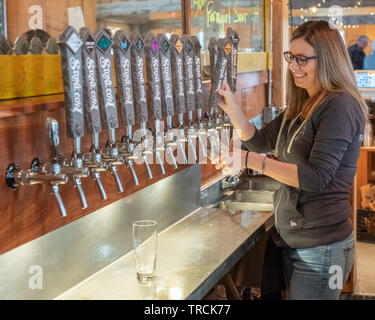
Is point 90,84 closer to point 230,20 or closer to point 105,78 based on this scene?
point 105,78

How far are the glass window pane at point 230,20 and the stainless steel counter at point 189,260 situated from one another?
1052 mm

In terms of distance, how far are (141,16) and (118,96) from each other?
0.77 metres

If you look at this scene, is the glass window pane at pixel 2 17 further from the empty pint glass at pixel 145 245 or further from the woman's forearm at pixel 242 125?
the woman's forearm at pixel 242 125

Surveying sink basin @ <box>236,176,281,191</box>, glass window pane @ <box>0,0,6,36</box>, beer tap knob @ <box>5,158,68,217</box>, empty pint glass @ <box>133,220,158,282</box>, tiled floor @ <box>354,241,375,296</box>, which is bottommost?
tiled floor @ <box>354,241,375,296</box>

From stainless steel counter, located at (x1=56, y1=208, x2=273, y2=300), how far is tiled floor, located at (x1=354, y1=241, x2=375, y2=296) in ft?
5.81

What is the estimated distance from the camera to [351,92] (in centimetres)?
221

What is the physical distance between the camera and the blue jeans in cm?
226

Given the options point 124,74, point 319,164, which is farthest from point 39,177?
point 319,164

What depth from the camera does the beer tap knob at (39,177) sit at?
65.8 inches

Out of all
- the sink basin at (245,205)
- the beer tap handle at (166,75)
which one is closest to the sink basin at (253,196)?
the sink basin at (245,205)

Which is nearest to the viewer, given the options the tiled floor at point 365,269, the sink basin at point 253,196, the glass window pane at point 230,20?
the glass window pane at point 230,20

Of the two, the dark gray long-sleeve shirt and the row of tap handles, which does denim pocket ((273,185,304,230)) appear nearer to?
the dark gray long-sleeve shirt

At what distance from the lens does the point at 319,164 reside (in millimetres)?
2105

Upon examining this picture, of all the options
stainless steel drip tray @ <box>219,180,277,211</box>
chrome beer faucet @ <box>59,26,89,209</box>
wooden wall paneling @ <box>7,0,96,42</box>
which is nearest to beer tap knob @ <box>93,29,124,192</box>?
chrome beer faucet @ <box>59,26,89,209</box>
